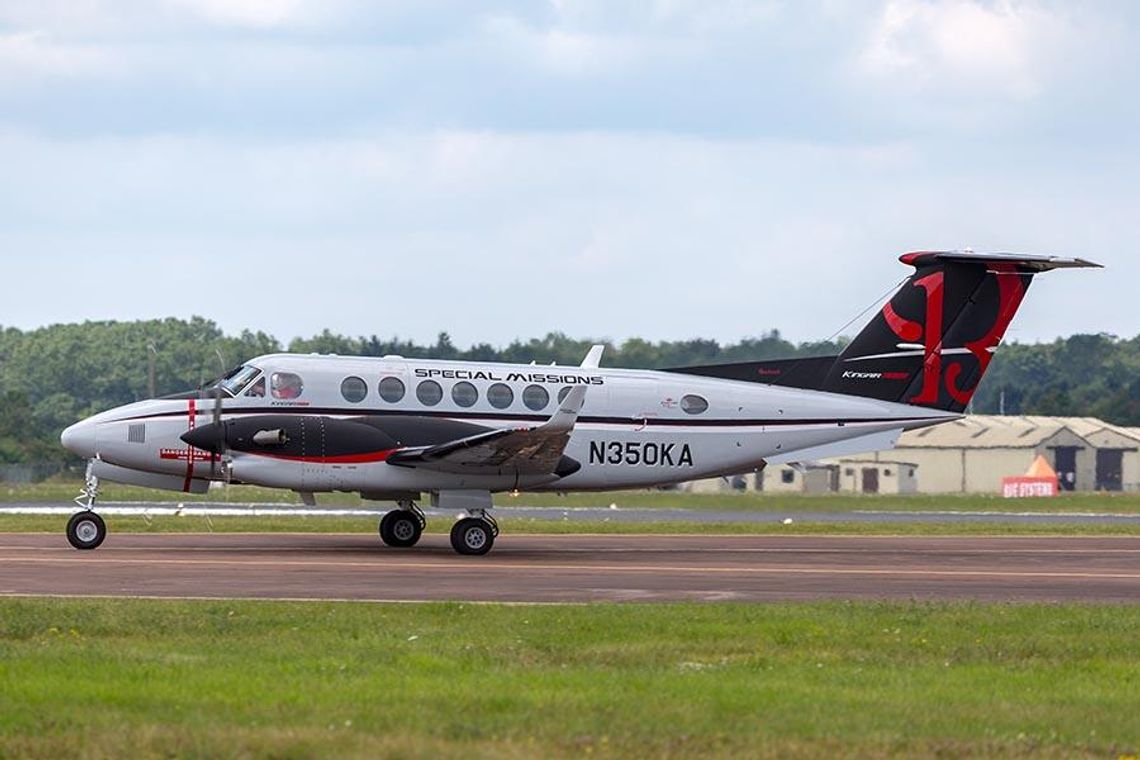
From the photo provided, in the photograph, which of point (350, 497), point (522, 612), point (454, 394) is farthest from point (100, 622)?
point (350, 497)

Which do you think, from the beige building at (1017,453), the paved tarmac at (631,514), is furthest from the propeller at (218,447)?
the beige building at (1017,453)

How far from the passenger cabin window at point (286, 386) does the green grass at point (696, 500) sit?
49.8 ft

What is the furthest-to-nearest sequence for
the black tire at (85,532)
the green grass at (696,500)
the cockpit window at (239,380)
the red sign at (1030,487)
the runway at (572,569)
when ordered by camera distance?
1. the red sign at (1030,487)
2. the green grass at (696,500)
3. the cockpit window at (239,380)
4. the black tire at (85,532)
5. the runway at (572,569)

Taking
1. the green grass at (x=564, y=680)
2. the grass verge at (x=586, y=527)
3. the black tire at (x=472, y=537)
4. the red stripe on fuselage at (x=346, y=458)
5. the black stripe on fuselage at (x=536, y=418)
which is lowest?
the green grass at (x=564, y=680)

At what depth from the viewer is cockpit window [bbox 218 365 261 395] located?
99.0ft

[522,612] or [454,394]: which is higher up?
[454,394]

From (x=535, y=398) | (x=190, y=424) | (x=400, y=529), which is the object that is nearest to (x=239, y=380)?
(x=190, y=424)

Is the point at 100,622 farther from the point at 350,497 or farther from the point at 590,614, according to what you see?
the point at 350,497

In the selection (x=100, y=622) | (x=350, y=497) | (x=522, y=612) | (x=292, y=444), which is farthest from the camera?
(x=350, y=497)

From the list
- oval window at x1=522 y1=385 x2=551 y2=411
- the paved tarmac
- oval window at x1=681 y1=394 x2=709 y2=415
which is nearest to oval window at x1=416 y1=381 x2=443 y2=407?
oval window at x1=522 y1=385 x2=551 y2=411

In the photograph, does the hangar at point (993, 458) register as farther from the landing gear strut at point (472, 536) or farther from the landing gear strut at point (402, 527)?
the landing gear strut at point (472, 536)

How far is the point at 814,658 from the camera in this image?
682 inches

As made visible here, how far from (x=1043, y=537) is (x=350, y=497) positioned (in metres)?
26.9

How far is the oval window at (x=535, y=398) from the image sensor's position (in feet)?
103
